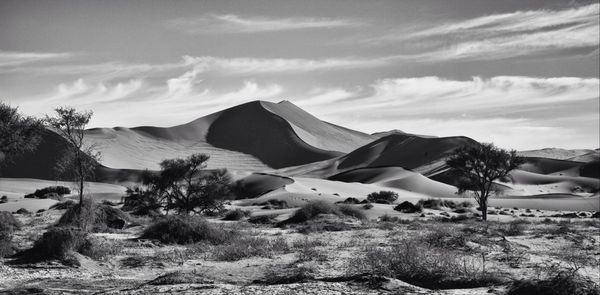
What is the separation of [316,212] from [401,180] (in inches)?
2325

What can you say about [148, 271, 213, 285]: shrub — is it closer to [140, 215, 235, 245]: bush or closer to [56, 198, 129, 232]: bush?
[140, 215, 235, 245]: bush

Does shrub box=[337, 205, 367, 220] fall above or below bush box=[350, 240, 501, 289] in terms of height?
below

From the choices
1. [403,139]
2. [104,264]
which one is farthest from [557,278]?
[403,139]

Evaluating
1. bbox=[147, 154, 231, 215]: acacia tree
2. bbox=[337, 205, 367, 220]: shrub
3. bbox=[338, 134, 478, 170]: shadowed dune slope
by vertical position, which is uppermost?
bbox=[338, 134, 478, 170]: shadowed dune slope

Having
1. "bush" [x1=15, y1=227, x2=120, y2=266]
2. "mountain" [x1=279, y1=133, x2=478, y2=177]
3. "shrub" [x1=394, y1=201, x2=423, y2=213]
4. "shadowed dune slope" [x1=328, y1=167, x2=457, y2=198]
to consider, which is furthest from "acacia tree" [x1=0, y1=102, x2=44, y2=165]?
"mountain" [x1=279, y1=133, x2=478, y2=177]

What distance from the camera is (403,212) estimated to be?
1499 inches

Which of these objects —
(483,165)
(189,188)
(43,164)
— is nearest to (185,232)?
(189,188)

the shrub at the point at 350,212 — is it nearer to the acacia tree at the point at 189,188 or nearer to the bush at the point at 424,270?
the acacia tree at the point at 189,188

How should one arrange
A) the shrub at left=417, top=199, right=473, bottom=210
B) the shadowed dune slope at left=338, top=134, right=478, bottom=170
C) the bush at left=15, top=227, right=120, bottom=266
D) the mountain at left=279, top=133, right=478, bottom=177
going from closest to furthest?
the bush at left=15, top=227, right=120, bottom=266
the shrub at left=417, top=199, right=473, bottom=210
the mountain at left=279, top=133, right=478, bottom=177
the shadowed dune slope at left=338, top=134, right=478, bottom=170

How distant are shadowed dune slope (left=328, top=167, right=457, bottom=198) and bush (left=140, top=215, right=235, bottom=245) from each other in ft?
175

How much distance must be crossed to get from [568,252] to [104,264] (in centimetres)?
1216

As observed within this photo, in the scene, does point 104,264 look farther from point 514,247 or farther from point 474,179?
point 474,179

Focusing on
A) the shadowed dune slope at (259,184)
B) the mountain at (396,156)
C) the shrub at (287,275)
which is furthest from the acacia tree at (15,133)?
the mountain at (396,156)

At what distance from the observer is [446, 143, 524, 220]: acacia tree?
114 ft
